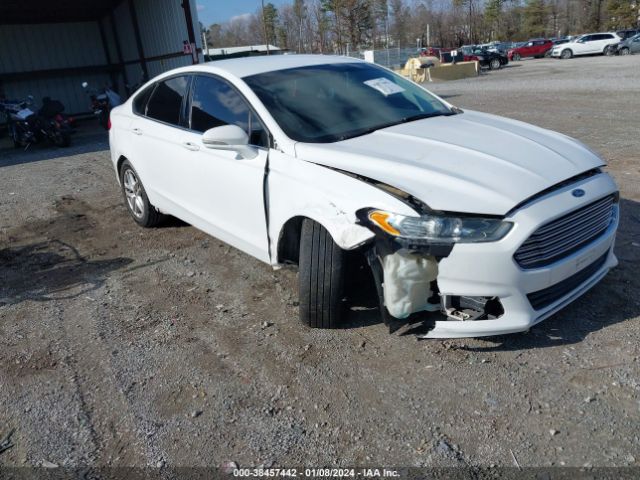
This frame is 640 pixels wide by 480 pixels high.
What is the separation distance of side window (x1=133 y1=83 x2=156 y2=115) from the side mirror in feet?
6.55

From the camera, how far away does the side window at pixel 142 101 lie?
5.21 meters

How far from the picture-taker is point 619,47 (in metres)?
34.4

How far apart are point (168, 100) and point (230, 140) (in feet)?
5.37

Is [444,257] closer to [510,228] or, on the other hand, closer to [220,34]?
[510,228]

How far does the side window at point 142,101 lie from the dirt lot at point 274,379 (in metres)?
1.57

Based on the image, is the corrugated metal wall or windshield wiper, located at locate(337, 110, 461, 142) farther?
the corrugated metal wall

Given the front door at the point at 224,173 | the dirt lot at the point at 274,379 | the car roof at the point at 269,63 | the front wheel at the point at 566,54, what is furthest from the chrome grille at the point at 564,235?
the front wheel at the point at 566,54

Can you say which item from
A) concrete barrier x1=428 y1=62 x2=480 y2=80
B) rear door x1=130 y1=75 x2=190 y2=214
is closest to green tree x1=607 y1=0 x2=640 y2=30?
concrete barrier x1=428 y1=62 x2=480 y2=80

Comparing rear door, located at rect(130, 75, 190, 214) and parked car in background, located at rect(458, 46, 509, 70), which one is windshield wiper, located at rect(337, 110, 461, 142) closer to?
rear door, located at rect(130, 75, 190, 214)

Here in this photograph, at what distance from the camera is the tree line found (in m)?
67.1

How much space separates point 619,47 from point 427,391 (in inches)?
1537

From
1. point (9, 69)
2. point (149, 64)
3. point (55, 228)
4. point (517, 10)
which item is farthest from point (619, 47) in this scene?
point (517, 10)

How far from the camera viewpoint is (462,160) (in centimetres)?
303

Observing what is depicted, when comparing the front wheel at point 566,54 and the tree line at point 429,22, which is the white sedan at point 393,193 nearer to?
the front wheel at point 566,54
